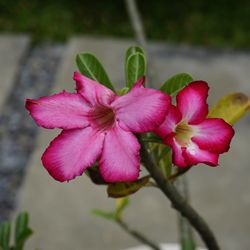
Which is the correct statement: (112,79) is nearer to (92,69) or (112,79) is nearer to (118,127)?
(92,69)

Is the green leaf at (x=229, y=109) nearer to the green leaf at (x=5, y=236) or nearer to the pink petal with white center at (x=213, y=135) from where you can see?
the pink petal with white center at (x=213, y=135)

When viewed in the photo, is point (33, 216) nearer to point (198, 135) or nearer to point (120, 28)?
point (120, 28)

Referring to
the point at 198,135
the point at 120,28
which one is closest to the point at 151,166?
the point at 198,135

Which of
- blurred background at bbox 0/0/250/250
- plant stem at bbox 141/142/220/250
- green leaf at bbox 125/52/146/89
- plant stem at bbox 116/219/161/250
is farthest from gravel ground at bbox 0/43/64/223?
green leaf at bbox 125/52/146/89

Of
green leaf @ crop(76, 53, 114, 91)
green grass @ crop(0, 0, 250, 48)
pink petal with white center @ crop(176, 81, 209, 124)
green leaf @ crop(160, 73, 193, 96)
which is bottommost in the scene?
pink petal with white center @ crop(176, 81, 209, 124)

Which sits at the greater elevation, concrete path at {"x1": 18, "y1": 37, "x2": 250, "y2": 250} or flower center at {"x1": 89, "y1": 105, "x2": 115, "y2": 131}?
concrete path at {"x1": 18, "y1": 37, "x2": 250, "y2": 250}

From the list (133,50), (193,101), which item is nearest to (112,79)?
(133,50)

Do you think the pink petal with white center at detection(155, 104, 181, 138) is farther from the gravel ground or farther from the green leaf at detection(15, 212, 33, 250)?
the gravel ground
